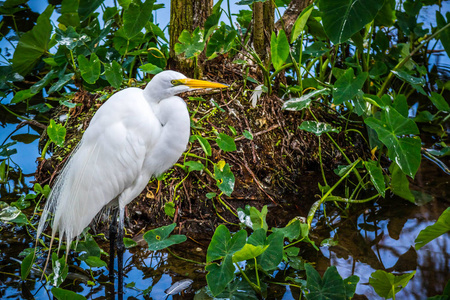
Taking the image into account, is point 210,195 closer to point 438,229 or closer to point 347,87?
point 347,87

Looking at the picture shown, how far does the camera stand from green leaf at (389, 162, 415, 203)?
269cm

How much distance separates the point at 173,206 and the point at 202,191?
331 mm

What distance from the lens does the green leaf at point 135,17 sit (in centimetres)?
275

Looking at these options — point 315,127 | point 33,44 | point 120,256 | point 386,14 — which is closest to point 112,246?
point 120,256

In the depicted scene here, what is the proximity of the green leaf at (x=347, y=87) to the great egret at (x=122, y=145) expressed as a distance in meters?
0.71

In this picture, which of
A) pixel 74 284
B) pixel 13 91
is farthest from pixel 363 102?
pixel 13 91

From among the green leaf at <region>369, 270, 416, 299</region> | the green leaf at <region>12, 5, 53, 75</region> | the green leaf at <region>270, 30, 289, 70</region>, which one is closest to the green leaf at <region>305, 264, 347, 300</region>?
the green leaf at <region>369, 270, 416, 299</region>

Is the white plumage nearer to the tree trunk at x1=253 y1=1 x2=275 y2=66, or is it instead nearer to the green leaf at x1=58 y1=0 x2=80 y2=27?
the tree trunk at x1=253 y1=1 x2=275 y2=66

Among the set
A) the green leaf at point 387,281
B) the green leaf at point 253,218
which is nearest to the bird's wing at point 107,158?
the green leaf at point 253,218

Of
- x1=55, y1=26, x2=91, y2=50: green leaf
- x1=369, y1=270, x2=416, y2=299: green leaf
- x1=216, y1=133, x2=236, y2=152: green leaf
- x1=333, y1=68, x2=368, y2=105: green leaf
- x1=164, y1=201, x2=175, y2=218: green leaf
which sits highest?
x1=55, y1=26, x2=91, y2=50: green leaf

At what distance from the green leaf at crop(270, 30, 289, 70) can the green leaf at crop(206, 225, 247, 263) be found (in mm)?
1283

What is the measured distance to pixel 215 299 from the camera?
208cm

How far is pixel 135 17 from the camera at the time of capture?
9.10 feet

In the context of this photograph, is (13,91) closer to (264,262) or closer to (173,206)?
(173,206)
